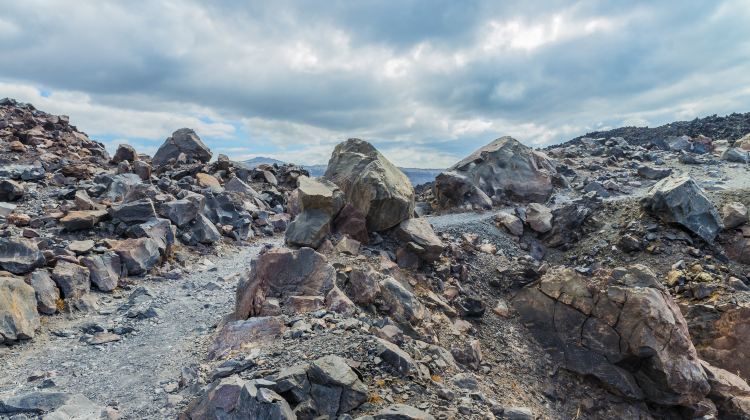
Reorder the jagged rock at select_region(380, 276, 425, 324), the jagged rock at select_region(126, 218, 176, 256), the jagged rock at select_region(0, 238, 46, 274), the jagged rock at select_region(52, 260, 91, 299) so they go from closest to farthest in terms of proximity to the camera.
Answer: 1. the jagged rock at select_region(380, 276, 425, 324)
2. the jagged rock at select_region(0, 238, 46, 274)
3. the jagged rock at select_region(52, 260, 91, 299)
4. the jagged rock at select_region(126, 218, 176, 256)

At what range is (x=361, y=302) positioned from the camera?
1120 centimetres

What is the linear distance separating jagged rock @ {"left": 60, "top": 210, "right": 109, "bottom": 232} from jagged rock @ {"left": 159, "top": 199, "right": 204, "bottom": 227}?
2449 mm

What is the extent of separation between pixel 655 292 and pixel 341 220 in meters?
9.73

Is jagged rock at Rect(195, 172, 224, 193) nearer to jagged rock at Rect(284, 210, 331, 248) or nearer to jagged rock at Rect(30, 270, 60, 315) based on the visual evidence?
jagged rock at Rect(284, 210, 331, 248)

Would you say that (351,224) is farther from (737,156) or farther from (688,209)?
(737,156)

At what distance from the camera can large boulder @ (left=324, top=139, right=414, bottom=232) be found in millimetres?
15836

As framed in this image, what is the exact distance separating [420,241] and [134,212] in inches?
456

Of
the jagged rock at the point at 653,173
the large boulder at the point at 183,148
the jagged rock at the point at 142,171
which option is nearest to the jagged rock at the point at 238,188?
the jagged rock at the point at 142,171

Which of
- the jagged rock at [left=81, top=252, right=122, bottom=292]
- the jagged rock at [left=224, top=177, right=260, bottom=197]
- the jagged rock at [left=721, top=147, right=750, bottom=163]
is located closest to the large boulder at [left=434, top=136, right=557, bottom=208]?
the jagged rock at [left=224, top=177, right=260, bottom=197]

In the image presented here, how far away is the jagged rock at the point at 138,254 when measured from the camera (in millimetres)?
15258

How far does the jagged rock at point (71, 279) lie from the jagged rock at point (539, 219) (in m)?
18.5

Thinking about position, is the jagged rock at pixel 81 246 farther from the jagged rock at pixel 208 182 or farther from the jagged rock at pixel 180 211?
the jagged rock at pixel 208 182

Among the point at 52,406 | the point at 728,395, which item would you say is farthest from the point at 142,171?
the point at 728,395

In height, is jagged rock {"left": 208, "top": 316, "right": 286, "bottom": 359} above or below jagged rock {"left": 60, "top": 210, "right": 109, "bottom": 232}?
below
